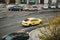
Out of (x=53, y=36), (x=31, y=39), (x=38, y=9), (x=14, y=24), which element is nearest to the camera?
(x=53, y=36)

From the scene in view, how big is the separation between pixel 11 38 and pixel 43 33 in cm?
1137

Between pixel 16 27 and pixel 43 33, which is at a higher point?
pixel 43 33

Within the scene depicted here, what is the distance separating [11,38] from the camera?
2983cm

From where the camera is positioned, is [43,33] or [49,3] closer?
[43,33]

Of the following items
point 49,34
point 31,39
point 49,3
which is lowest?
point 49,3

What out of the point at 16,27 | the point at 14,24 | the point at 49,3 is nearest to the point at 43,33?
the point at 16,27

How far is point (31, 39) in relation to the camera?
32.8 meters

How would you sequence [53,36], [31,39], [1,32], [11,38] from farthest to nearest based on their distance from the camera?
[1,32] → [31,39] → [11,38] → [53,36]

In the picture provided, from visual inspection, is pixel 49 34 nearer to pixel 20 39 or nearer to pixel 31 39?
pixel 20 39

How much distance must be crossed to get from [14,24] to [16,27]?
2889mm

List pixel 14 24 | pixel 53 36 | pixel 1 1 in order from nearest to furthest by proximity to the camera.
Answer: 1. pixel 53 36
2. pixel 14 24
3. pixel 1 1

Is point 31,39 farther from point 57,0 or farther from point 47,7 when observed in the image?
point 57,0

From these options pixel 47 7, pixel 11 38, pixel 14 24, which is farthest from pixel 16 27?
pixel 47 7

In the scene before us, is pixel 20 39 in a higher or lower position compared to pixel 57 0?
higher
